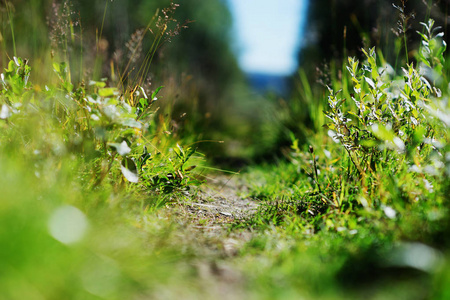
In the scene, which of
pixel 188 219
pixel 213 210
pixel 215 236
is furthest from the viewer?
pixel 213 210

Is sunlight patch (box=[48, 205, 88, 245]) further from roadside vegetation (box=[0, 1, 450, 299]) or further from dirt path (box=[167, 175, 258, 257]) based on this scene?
dirt path (box=[167, 175, 258, 257])

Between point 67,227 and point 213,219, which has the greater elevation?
point 67,227

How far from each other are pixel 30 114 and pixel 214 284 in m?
1.10

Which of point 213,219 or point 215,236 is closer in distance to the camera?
point 215,236

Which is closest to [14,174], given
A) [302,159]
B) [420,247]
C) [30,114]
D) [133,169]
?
[30,114]

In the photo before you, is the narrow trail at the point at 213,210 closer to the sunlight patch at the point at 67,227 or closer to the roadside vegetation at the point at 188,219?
the roadside vegetation at the point at 188,219

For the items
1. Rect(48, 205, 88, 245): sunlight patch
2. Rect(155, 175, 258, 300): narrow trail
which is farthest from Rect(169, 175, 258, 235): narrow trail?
Rect(48, 205, 88, 245): sunlight patch

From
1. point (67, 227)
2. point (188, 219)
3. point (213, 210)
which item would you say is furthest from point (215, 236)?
point (67, 227)

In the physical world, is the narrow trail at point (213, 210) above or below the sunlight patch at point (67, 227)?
below

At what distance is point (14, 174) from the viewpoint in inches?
49.6

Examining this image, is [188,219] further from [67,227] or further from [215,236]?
[67,227]

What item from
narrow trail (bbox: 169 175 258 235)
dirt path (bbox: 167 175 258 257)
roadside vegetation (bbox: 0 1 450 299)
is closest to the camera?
roadside vegetation (bbox: 0 1 450 299)

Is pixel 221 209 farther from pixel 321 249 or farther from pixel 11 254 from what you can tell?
pixel 11 254

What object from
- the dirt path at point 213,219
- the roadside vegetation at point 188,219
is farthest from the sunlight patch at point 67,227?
the dirt path at point 213,219
